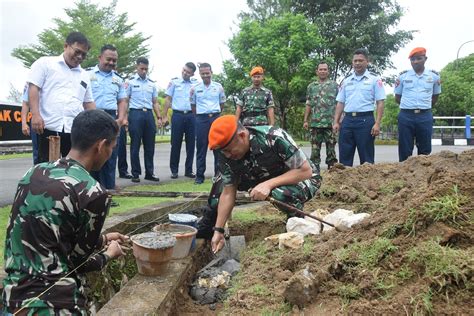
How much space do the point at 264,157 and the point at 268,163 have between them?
94 millimetres

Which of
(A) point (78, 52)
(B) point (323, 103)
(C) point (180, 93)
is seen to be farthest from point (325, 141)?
(A) point (78, 52)

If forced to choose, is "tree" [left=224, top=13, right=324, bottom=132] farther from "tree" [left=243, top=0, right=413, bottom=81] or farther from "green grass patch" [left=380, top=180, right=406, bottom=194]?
"green grass patch" [left=380, top=180, right=406, bottom=194]

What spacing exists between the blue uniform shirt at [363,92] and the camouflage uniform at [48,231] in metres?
5.12

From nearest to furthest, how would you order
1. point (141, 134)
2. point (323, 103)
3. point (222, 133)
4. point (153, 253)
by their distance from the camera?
point (153, 253), point (222, 133), point (141, 134), point (323, 103)

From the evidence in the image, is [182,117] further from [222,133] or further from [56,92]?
[222,133]

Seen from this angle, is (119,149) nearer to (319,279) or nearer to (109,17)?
(319,279)

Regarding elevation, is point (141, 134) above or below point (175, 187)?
above

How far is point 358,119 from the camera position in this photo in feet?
21.2

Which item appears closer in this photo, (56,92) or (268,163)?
(268,163)

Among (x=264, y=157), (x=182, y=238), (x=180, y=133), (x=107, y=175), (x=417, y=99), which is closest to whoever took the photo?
(x=182, y=238)

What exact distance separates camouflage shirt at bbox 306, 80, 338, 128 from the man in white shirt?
13.9 ft

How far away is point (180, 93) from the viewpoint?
7.92 m

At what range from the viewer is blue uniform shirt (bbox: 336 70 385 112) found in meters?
6.45

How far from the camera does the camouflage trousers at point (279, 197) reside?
379 cm
